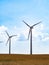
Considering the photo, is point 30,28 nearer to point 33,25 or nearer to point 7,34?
point 33,25

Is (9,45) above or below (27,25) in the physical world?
below

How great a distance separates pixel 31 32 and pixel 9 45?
15690 mm

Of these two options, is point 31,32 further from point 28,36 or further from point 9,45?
point 9,45

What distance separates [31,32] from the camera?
63656mm

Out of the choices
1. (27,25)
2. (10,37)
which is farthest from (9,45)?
(27,25)

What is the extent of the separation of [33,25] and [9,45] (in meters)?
14.9

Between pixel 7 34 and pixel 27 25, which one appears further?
pixel 7 34

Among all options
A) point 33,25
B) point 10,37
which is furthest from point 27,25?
point 10,37

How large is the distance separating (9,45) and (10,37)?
4038 mm

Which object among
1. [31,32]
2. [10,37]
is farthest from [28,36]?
[10,37]

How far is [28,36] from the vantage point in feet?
211

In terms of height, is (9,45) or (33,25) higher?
(33,25)

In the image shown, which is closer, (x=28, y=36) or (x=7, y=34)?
(x=28, y=36)

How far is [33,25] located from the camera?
65.4 meters
